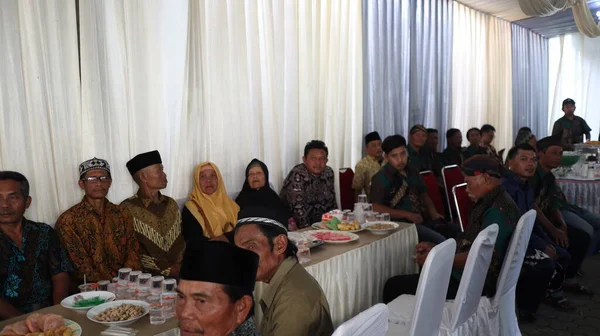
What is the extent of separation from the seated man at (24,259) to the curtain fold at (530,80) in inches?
342

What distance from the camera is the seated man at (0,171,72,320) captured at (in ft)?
7.91

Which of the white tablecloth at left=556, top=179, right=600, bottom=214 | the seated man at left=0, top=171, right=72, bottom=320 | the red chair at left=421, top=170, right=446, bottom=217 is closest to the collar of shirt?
the seated man at left=0, top=171, right=72, bottom=320

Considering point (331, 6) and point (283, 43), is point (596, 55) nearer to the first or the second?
point (331, 6)

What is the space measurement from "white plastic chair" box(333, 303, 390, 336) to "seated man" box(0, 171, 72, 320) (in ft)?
6.60

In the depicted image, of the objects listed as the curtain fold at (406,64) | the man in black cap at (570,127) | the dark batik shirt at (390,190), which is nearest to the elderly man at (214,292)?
the dark batik shirt at (390,190)

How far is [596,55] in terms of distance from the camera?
9836mm

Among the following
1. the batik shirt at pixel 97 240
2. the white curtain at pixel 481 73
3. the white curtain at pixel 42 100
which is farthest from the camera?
the white curtain at pixel 481 73

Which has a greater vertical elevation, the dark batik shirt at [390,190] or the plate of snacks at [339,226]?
the dark batik shirt at [390,190]

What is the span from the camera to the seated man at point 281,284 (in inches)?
57.8

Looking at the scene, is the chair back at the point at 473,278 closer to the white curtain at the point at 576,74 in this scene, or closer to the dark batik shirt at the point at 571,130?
the dark batik shirt at the point at 571,130

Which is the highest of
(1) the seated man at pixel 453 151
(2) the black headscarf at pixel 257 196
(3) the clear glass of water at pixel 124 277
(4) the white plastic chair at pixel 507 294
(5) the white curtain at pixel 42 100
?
(5) the white curtain at pixel 42 100

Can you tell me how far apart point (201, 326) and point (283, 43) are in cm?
374

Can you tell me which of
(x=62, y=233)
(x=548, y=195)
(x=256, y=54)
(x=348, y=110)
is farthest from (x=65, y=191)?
(x=548, y=195)

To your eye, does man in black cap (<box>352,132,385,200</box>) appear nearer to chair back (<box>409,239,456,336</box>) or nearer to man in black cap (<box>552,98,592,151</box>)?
chair back (<box>409,239,456,336</box>)
